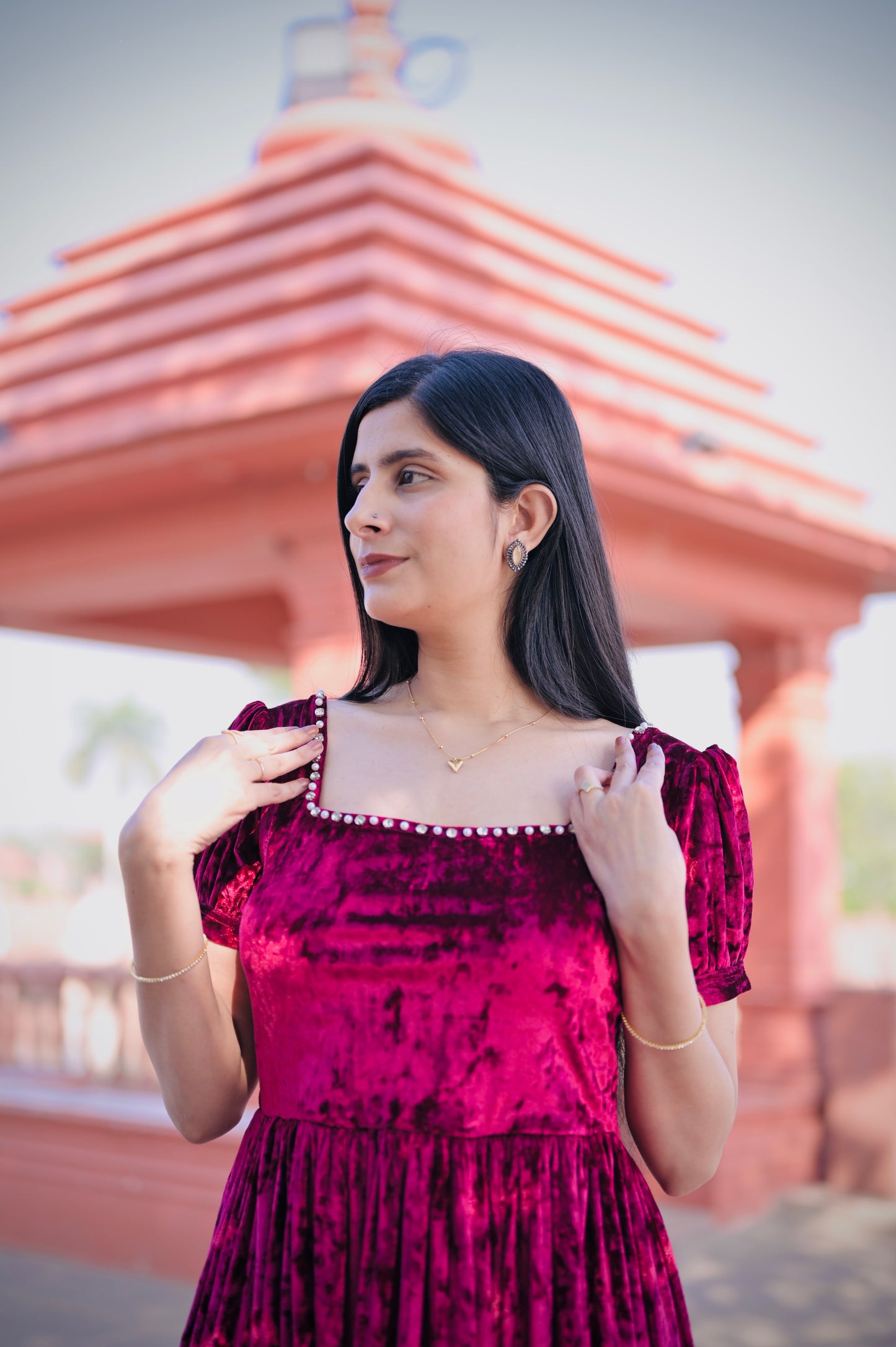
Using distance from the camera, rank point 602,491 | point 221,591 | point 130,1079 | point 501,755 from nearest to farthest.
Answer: point 501,755 < point 602,491 < point 221,591 < point 130,1079

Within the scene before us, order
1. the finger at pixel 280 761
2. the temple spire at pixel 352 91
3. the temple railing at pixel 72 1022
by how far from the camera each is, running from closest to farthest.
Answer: the finger at pixel 280 761 → the temple spire at pixel 352 91 → the temple railing at pixel 72 1022

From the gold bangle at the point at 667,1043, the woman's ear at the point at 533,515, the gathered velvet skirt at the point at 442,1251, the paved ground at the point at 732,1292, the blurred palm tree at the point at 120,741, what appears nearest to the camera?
the gathered velvet skirt at the point at 442,1251

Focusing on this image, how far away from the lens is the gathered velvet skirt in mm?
1580

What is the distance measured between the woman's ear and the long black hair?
0.02m

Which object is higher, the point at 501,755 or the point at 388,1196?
the point at 501,755

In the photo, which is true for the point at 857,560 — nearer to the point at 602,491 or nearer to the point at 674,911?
the point at 602,491

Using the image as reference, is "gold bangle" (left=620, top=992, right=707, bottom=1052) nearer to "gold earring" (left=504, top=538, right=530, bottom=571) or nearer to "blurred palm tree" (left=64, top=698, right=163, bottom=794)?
"gold earring" (left=504, top=538, right=530, bottom=571)

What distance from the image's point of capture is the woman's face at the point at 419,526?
1803mm

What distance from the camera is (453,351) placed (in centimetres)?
199

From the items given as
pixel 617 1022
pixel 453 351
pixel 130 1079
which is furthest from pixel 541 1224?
pixel 130 1079

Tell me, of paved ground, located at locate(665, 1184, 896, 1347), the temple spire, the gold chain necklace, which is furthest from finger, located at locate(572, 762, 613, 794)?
the temple spire

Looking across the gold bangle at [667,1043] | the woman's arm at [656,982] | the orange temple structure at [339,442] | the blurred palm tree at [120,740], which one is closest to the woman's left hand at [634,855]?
the woman's arm at [656,982]

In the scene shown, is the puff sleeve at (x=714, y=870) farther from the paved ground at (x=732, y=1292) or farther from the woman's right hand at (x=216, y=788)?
the paved ground at (x=732, y=1292)

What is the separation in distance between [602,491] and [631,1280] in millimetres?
4016
